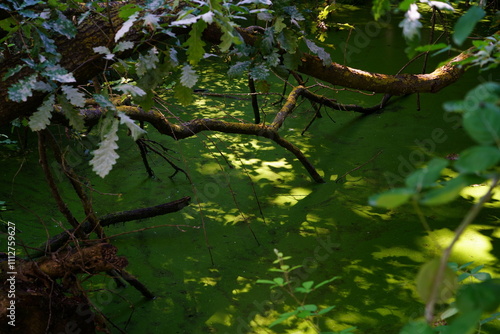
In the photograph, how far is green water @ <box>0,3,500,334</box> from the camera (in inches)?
93.4

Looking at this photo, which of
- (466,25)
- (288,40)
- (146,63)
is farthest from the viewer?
(288,40)

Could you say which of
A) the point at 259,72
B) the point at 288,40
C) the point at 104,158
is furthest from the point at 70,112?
the point at 288,40

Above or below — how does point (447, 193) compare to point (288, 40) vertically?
above

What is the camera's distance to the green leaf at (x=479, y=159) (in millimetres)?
499

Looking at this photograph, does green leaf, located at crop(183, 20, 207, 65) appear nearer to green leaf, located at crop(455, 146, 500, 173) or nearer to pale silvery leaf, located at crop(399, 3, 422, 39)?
pale silvery leaf, located at crop(399, 3, 422, 39)

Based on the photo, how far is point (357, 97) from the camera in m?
4.88

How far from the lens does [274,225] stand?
3059 millimetres

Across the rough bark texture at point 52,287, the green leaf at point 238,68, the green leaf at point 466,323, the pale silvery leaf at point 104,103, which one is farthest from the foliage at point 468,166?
the green leaf at point 238,68

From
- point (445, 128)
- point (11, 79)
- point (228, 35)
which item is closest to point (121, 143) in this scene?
point (11, 79)

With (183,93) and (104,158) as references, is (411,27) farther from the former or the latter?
(183,93)

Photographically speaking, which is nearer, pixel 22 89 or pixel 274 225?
pixel 22 89

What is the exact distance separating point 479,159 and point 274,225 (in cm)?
258

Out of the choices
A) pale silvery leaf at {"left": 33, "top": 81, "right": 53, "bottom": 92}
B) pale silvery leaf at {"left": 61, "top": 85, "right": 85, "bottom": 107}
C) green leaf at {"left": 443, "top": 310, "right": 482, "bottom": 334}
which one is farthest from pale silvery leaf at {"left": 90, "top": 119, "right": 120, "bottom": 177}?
green leaf at {"left": 443, "top": 310, "right": 482, "bottom": 334}

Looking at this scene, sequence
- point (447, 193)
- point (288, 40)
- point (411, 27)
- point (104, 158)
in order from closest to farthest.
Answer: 1. point (447, 193)
2. point (411, 27)
3. point (104, 158)
4. point (288, 40)
